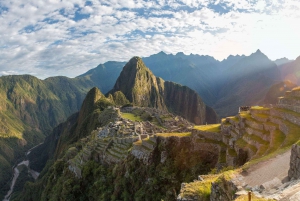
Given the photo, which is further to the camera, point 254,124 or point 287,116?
point 254,124

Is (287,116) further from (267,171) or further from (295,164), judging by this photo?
(295,164)

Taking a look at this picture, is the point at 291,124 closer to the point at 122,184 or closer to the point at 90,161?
the point at 122,184

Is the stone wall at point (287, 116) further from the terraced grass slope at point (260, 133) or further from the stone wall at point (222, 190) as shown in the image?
the stone wall at point (222, 190)

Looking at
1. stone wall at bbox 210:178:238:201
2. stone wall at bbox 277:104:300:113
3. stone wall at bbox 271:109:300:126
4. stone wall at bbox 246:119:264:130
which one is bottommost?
stone wall at bbox 210:178:238:201

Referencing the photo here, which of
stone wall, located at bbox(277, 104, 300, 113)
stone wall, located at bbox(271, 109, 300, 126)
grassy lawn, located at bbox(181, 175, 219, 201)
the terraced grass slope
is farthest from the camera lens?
stone wall, located at bbox(277, 104, 300, 113)

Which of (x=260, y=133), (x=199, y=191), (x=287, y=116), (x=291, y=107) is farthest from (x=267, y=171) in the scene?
(x=291, y=107)

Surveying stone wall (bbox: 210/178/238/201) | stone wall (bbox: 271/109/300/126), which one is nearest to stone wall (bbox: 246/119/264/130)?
stone wall (bbox: 271/109/300/126)

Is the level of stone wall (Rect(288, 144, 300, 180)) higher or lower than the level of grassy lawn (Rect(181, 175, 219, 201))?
higher

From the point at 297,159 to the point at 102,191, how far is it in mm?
30368

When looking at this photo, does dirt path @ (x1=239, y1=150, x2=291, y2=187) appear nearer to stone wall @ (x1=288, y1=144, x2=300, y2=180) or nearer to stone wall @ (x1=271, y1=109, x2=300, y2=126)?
stone wall @ (x1=288, y1=144, x2=300, y2=180)

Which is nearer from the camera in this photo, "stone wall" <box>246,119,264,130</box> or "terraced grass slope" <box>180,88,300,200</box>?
"terraced grass slope" <box>180,88,300,200</box>

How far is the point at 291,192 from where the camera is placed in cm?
924

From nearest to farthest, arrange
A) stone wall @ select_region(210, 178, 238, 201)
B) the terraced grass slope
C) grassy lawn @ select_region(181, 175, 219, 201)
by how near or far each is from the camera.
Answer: stone wall @ select_region(210, 178, 238, 201) → grassy lawn @ select_region(181, 175, 219, 201) → the terraced grass slope

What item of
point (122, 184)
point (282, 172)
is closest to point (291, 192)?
point (282, 172)
